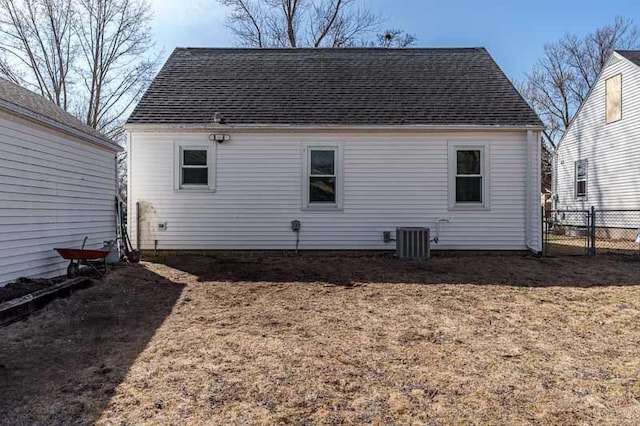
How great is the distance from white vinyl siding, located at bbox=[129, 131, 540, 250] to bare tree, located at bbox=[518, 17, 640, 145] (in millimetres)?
21746

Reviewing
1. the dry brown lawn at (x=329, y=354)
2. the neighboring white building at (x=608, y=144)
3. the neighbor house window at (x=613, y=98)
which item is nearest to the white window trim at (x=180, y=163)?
the dry brown lawn at (x=329, y=354)

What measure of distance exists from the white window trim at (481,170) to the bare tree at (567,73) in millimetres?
21586

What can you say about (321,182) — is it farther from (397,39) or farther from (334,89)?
(397,39)

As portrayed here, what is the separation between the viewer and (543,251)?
34.3ft

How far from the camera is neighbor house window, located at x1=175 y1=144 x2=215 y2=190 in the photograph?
388 inches

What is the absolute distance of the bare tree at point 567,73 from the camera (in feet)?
89.4

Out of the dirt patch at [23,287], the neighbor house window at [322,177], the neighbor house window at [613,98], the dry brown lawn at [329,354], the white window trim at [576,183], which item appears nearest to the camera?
the dry brown lawn at [329,354]

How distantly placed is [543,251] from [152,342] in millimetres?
9679

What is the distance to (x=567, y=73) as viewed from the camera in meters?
28.4

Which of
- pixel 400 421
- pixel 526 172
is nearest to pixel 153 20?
pixel 526 172

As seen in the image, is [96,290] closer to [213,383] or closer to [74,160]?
[74,160]

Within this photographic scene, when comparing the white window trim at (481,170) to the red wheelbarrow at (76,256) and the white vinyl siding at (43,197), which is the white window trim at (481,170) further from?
the white vinyl siding at (43,197)

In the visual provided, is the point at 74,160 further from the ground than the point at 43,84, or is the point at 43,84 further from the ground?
Result: the point at 43,84

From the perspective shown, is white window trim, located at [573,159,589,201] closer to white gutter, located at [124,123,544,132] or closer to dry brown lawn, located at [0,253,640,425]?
white gutter, located at [124,123,544,132]
